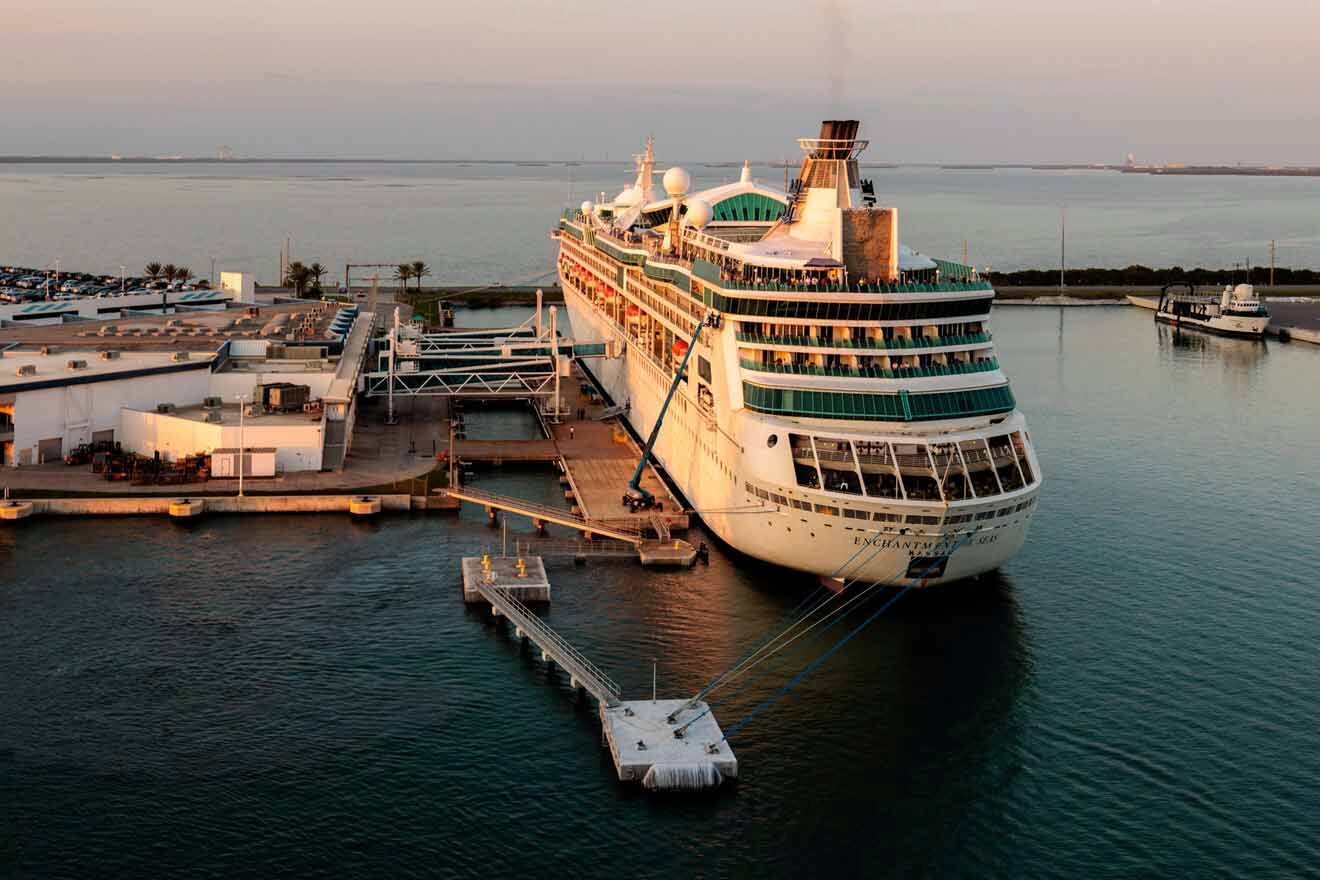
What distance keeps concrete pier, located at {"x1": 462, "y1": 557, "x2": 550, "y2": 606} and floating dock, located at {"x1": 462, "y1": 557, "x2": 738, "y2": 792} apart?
1.81 meters

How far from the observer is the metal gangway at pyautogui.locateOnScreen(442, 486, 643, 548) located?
53.3 meters

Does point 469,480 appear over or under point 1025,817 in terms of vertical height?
over

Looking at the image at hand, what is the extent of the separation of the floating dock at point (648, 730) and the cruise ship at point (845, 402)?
921 centimetres

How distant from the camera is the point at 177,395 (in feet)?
218

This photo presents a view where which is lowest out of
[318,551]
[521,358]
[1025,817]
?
[1025,817]

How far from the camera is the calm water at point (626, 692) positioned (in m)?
31.6

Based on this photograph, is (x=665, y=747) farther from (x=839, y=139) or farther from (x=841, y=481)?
(x=839, y=139)

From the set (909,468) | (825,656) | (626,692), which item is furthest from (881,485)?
(626,692)

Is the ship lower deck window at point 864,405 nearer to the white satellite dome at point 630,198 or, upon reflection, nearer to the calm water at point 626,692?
the calm water at point 626,692

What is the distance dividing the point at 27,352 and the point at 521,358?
25.4 meters

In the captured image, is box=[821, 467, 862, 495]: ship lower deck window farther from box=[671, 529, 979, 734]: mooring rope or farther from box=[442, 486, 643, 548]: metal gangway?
Result: box=[442, 486, 643, 548]: metal gangway

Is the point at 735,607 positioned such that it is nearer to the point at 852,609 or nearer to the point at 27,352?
the point at 852,609

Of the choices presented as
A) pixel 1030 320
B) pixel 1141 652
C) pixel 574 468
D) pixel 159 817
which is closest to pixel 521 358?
pixel 574 468

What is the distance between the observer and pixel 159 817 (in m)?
32.1
